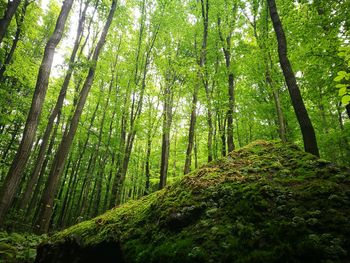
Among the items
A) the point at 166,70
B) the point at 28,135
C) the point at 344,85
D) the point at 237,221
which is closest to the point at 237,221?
the point at 237,221

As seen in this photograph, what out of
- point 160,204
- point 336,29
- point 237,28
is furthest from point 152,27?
point 160,204

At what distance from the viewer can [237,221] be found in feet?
11.3

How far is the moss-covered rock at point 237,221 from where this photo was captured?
287 cm

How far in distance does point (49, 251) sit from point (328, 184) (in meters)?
5.36

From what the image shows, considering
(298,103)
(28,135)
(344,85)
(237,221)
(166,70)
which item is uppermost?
(166,70)

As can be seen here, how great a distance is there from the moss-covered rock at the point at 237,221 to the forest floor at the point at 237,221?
0.01 metres

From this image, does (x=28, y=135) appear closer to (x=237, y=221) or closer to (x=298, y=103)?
(x=237, y=221)

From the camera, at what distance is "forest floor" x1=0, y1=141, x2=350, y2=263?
2871 mm

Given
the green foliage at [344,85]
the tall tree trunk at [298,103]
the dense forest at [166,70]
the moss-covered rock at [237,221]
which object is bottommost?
the moss-covered rock at [237,221]

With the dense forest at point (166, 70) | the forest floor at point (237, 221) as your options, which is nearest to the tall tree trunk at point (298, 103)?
the dense forest at point (166, 70)

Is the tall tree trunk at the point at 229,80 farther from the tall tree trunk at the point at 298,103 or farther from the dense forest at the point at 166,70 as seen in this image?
the tall tree trunk at the point at 298,103

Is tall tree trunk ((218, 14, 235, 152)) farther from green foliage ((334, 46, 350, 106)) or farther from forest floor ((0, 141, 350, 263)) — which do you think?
green foliage ((334, 46, 350, 106))

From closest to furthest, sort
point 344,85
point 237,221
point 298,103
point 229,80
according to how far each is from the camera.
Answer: point 344,85
point 237,221
point 298,103
point 229,80

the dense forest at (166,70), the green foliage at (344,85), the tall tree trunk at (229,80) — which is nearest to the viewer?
the green foliage at (344,85)
